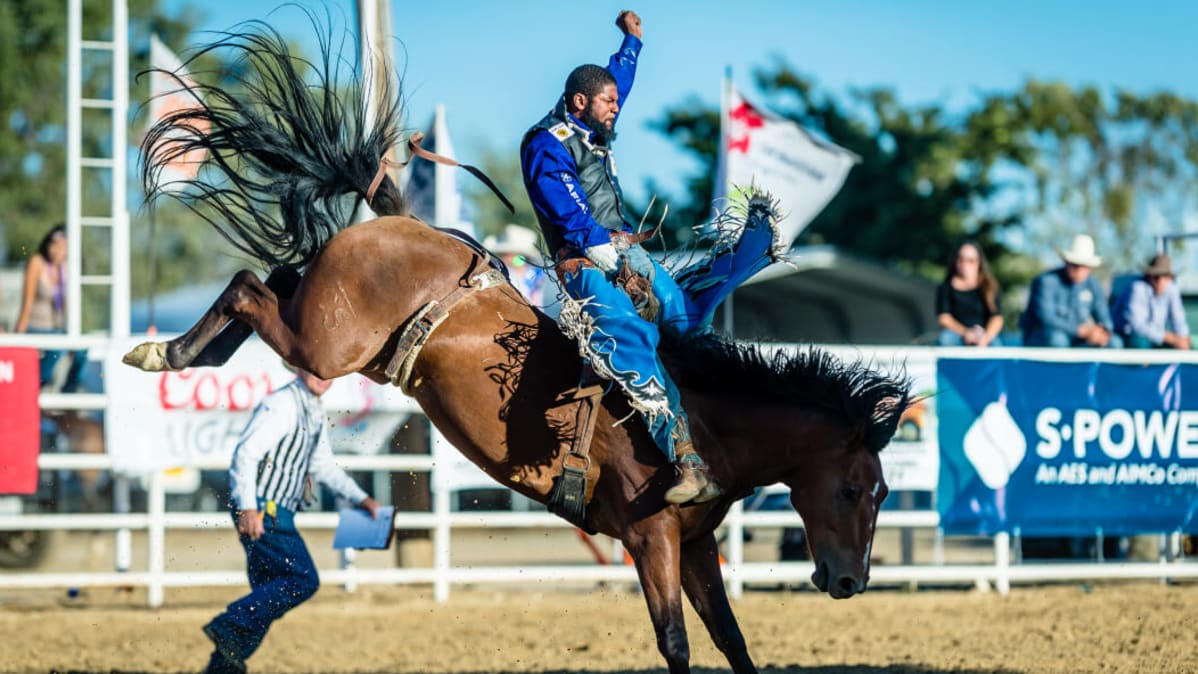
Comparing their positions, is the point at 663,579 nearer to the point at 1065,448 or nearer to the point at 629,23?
the point at 629,23

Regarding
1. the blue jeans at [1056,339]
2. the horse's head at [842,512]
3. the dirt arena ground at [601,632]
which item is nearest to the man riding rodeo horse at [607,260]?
the horse's head at [842,512]

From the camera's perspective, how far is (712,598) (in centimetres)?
518

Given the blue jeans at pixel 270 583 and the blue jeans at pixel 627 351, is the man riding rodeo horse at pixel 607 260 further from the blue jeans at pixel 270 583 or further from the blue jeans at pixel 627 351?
the blue jeans at pixel 270 583

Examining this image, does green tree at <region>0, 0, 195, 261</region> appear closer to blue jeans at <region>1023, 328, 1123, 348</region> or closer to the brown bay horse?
blue jeans at <region>1023, 328, 1123, 348</region>

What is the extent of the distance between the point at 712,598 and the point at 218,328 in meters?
2.19

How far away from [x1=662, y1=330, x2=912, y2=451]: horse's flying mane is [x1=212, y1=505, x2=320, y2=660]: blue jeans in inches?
88.0

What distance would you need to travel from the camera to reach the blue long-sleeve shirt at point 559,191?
190 inches

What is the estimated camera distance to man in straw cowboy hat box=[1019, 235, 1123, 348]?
9.67 metres

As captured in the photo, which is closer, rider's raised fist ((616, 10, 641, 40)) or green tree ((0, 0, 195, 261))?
rider's raised fist ((616, 10, 641, 40))

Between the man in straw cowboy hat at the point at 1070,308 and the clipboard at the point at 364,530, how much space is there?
539cm

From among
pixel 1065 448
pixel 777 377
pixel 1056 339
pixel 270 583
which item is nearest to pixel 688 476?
pixel 777 377

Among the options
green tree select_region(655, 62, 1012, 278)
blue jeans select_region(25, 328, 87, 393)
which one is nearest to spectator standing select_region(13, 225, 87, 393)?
blue jeans select_region(25, 328, 87, 393)

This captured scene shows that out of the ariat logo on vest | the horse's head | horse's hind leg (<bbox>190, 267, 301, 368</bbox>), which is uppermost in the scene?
the ariat logo on vest

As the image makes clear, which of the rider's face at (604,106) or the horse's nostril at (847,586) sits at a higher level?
the rider's face at (604,106)
